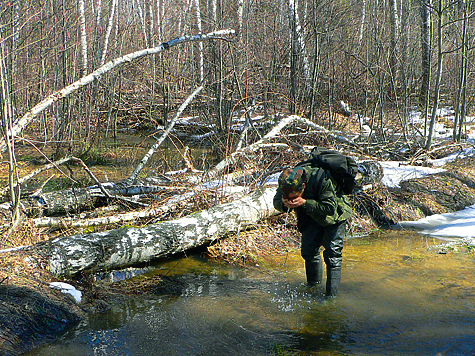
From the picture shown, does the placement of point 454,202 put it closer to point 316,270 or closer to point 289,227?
point 289,227

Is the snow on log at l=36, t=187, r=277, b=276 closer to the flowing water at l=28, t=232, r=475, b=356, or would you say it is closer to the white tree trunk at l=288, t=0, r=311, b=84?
the flowing water at l=28, t=232, r=475, b=356

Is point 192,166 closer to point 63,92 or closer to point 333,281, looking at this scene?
point 63,92

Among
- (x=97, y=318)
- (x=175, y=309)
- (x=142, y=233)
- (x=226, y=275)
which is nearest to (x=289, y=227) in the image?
(x=226, y=275)

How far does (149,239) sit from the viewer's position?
5.58 m

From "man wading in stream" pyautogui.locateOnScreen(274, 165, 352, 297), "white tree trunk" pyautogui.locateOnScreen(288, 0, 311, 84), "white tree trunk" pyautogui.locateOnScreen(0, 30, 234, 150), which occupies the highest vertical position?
"white tree trunk" pyautogui.locateOnScreen(288, 0, 311, 84)

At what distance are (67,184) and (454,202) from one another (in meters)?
8.09

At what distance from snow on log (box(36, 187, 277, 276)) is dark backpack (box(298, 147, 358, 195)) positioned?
2122 mm

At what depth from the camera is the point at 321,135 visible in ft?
32.4

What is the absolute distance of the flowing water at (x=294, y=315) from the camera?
12.2ft

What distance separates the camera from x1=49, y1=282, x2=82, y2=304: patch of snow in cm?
448

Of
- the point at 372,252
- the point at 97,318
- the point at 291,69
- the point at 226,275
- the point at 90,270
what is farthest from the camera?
the point at 291,69

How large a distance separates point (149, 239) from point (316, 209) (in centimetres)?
242

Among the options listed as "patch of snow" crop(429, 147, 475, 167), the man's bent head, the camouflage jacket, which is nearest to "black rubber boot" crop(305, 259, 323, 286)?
the camouflage jacket

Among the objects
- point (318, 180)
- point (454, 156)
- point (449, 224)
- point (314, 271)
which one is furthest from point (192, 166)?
point (454, 156)
